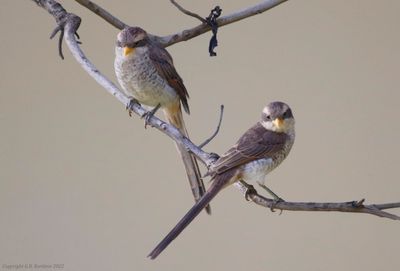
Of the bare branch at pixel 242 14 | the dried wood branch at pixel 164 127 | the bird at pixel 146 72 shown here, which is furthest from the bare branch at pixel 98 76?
the bare branch at pixel 242 14

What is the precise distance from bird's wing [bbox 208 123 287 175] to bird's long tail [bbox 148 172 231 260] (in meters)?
0.03

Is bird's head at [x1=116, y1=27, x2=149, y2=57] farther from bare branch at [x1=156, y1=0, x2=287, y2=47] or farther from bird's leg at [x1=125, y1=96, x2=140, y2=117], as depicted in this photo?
bare branch at [x1=156, y1=0, x2=287, y2=47]

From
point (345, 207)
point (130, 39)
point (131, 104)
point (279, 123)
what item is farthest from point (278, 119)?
point (345, 207)

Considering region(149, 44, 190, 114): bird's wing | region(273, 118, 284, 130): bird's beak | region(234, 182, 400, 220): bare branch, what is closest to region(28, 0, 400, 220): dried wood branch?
region(234, 182, 400, 220): bare branch

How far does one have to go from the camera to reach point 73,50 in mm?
2238

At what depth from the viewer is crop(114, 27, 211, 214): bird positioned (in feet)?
8.68

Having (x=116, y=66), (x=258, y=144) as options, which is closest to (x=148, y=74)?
(x=116, y=66)

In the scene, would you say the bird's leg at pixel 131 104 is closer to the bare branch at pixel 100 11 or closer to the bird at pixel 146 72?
the bird at pixel 146 72

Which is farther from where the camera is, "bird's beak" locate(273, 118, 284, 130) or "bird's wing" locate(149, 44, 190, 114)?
"bird's wing" locate(149, 44, 190, 114)

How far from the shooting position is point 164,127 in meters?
2.17

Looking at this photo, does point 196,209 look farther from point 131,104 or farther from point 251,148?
point 131,104

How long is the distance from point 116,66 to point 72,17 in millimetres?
415

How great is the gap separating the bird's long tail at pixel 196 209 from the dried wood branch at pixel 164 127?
2.9 inches

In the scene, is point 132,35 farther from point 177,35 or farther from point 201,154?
point 201,154
